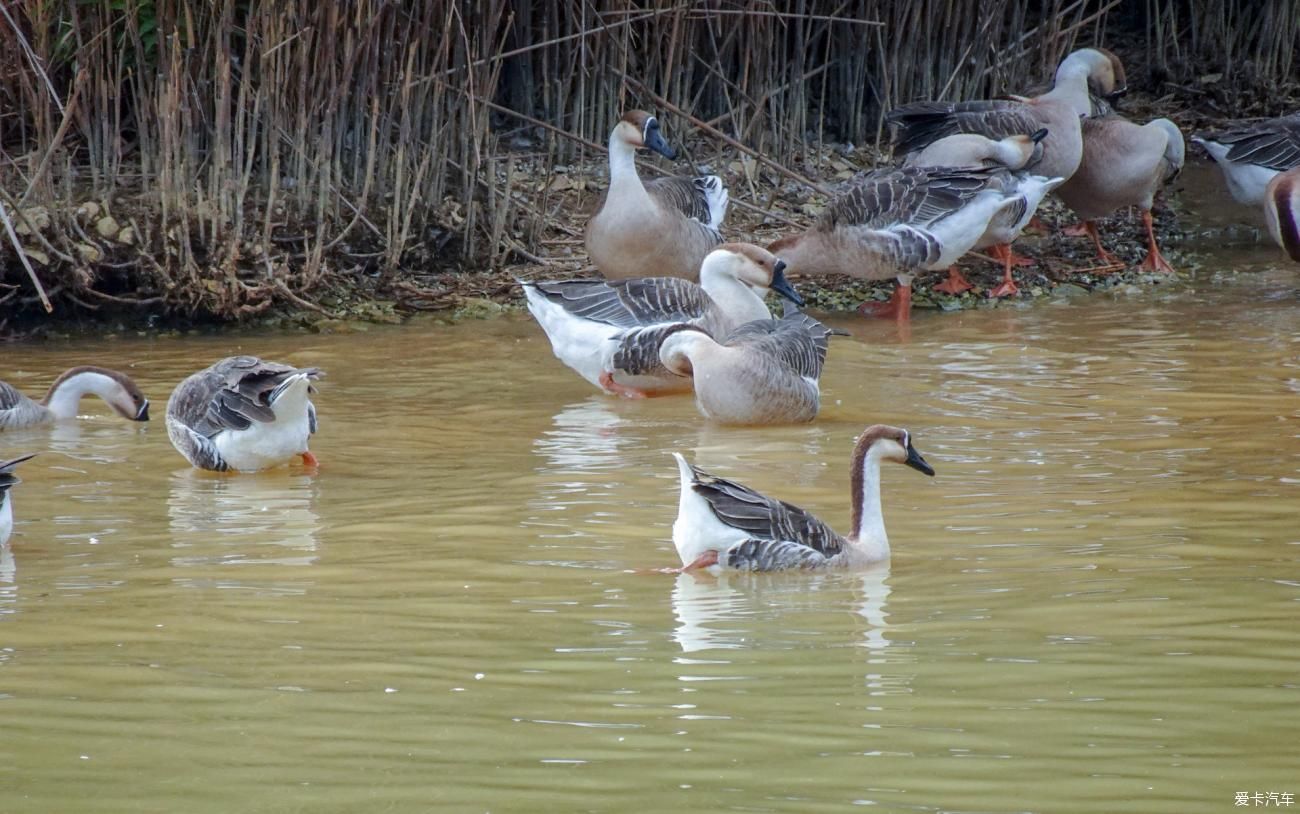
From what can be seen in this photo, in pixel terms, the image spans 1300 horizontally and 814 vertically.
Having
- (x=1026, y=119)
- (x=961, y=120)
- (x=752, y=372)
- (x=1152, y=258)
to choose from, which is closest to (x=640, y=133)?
(x=961, y=120)

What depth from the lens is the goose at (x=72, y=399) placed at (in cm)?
838

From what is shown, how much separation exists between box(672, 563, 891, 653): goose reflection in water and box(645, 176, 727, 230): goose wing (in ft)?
19.6

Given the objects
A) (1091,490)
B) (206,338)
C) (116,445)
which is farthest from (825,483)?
(206,338)

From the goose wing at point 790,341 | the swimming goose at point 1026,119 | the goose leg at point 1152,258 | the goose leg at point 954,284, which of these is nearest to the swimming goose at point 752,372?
the goose wing at point 790,341

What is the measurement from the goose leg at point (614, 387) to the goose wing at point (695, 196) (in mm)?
2156

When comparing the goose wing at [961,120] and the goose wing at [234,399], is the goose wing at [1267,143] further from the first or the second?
the goose wing at [234,399]

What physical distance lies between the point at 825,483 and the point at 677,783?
3.55 m

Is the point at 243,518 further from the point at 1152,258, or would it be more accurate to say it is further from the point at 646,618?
the point at 1152,258

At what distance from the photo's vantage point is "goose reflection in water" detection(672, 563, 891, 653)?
184 inches

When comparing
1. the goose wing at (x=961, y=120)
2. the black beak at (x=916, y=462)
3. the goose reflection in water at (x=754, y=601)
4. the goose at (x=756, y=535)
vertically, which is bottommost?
the goose reflection in water at (x=754, y=601)

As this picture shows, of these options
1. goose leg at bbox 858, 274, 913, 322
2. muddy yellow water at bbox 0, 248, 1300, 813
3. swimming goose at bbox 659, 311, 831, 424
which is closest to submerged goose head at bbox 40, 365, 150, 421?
muddy yellow water at bbox 0, 248, 1300, 813

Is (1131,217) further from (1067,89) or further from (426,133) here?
(426,133)

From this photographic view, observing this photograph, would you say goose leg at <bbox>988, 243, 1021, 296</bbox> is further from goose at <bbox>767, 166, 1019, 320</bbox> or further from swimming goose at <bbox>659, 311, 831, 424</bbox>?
swimming goose at <bbox>659, 311, 831, 424</bbox>

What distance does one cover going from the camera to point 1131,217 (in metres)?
14.2
